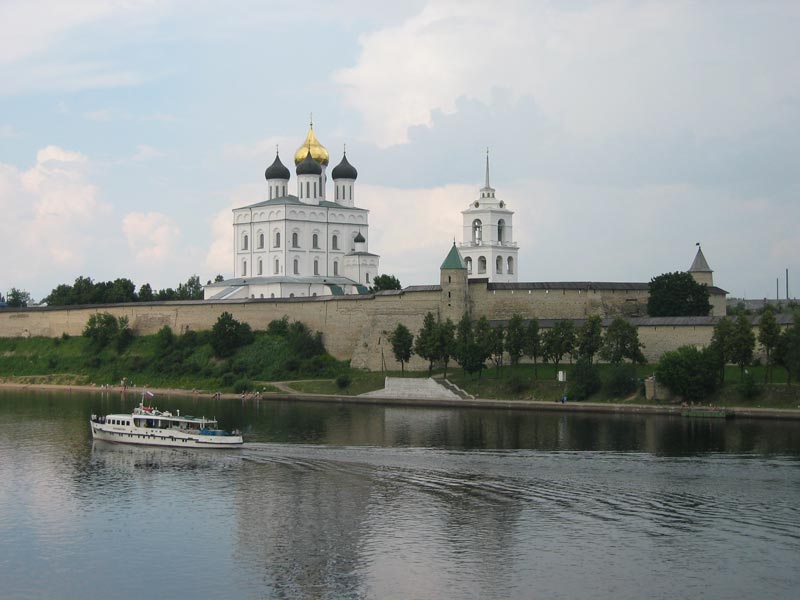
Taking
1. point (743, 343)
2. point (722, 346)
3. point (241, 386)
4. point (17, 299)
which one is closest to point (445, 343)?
point (241, 386)

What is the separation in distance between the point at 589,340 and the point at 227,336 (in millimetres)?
17233

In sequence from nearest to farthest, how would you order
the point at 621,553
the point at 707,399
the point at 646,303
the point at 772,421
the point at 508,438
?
1. the point at 621,553
2. the point at 508,438
3. the point at 772,421
4. the point at 707,399
5. the point at 646,303

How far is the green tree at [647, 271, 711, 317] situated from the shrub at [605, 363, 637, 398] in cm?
710

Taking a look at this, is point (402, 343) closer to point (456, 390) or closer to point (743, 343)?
point (456, 390)

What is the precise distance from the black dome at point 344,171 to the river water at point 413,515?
114 ft

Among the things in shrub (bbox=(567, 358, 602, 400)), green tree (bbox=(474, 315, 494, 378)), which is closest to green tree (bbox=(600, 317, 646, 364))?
shrub (bbox=(567, 358, 602, 400))

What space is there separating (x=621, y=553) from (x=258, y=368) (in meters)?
31.3

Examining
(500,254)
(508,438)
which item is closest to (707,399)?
(508,438)

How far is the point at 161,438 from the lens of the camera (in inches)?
1217

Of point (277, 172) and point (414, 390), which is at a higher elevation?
point (277, 172)

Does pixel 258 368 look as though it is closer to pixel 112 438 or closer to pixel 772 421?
pixel 112 438

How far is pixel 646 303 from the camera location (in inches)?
1874

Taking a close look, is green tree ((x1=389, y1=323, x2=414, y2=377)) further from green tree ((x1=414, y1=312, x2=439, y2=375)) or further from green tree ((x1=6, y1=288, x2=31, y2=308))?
green tree ((x1=6, y1=288, x2=31, y2=308))

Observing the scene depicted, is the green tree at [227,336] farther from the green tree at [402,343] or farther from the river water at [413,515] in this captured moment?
the river water at [413,515]
